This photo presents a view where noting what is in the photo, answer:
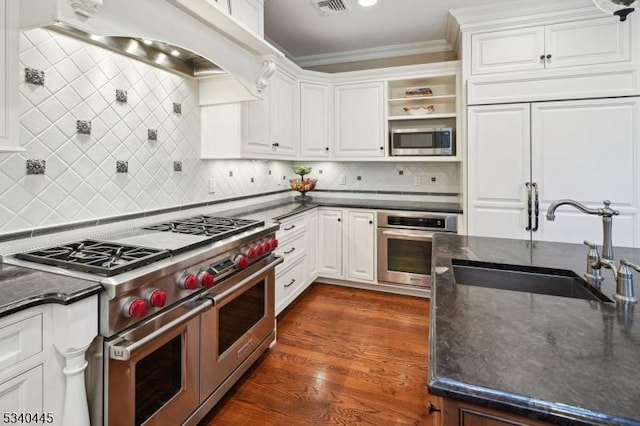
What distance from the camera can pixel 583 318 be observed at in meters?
0.90

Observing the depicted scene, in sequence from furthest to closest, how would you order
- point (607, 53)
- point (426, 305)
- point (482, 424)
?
point (426, 305) → point (607, 53) → point (482, 424)

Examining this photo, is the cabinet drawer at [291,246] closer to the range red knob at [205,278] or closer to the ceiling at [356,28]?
the range red knob at [205,278]

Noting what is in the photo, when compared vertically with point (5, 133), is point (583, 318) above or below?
below

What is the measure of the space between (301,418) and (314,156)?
271cm

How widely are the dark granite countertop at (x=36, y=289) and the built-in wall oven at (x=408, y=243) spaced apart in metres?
2.78

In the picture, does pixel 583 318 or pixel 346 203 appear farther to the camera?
pixel 346 203

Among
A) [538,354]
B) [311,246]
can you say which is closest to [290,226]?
[311,246]

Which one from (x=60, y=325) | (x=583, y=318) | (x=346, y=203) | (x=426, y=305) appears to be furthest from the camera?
(x=346, y=203)

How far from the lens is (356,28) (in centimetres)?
346

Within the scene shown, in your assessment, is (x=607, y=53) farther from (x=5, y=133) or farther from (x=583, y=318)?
(x=5, y=133)

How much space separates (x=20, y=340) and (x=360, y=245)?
295cm

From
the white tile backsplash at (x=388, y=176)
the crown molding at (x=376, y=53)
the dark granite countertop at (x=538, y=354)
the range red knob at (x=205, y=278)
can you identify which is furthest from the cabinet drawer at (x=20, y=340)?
the crown molding at (x=376, y=53)

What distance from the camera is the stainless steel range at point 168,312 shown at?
3.91 ft

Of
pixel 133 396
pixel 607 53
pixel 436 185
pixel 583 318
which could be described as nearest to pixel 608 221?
pixel 583 318
